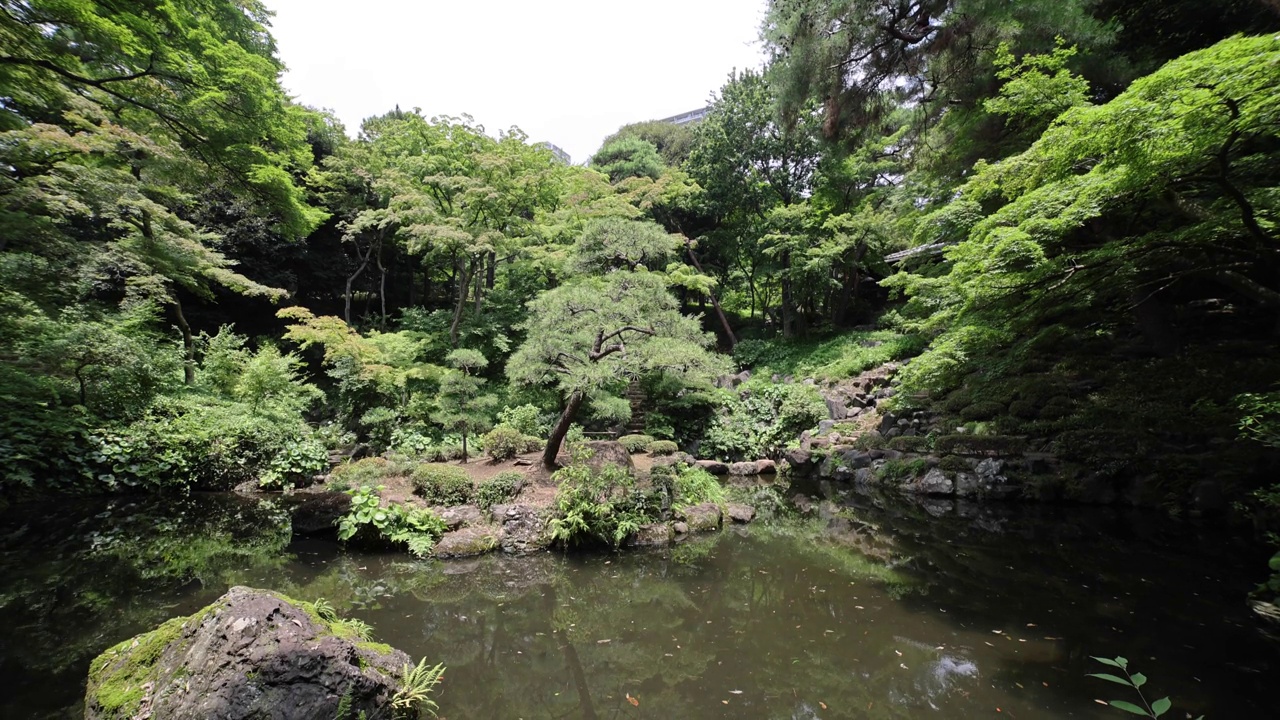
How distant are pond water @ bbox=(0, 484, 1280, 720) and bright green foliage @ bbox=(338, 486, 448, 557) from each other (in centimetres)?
26

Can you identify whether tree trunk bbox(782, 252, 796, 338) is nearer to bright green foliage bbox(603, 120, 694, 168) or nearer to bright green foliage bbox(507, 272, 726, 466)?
bright green foliage bbox(603, 120, 694, 168)

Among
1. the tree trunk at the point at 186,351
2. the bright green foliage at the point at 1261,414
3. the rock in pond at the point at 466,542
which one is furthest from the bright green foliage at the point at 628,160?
the bright green foliage at the point at 1261,414

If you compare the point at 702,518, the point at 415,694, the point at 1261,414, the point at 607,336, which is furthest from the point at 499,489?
the point at 1261,414

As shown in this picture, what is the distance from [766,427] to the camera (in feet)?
41.1

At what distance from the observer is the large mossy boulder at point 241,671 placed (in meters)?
2.48

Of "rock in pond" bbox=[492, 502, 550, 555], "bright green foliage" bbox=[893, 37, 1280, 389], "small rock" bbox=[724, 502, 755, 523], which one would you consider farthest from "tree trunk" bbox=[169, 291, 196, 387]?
"bright green foliage" bbox=[893, 37, 1280, 389]

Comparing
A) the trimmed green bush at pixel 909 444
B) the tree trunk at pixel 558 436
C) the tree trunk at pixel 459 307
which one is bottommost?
the trimmed green bush at pixel 909 444

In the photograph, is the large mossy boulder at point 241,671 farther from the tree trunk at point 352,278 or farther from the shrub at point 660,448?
the tree trunk at point 352,278

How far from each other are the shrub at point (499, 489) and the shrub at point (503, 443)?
5.76 feet

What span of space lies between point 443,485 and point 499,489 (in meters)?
0.75

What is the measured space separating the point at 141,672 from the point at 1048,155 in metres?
7.74

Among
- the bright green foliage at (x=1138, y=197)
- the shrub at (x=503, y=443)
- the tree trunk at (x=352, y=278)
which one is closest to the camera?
the bright green foliage at (x=1138, y=197)

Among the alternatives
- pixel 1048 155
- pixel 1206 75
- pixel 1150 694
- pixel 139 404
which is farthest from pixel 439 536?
pixel 1206 75

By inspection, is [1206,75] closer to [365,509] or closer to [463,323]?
[365,509]
